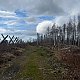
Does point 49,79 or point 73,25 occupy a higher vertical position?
point 73,25

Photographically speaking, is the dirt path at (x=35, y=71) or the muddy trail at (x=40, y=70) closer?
the muddy trail at (x=40, y=70)

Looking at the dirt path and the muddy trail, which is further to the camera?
the dirt path

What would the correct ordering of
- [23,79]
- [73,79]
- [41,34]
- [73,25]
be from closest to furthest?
[73,79] < [23,79] < [73,25] < [41,34]

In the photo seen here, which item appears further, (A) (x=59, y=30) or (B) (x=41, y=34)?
(B) (x=41, y=34)

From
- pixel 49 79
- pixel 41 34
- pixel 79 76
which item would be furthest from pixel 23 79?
pixel 41 34

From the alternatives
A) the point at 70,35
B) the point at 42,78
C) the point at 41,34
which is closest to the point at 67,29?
the point at 70,35

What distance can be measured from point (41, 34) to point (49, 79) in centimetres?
17989

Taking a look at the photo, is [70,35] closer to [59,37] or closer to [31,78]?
[59,37]

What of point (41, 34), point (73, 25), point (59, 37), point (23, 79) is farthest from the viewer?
point (41, 34)

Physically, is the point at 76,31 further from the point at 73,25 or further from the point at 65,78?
the point at 65,78

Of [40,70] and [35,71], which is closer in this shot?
[35,71]

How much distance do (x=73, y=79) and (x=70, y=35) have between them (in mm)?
112243

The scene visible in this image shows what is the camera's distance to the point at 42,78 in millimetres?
17484

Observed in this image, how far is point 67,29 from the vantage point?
126 m
